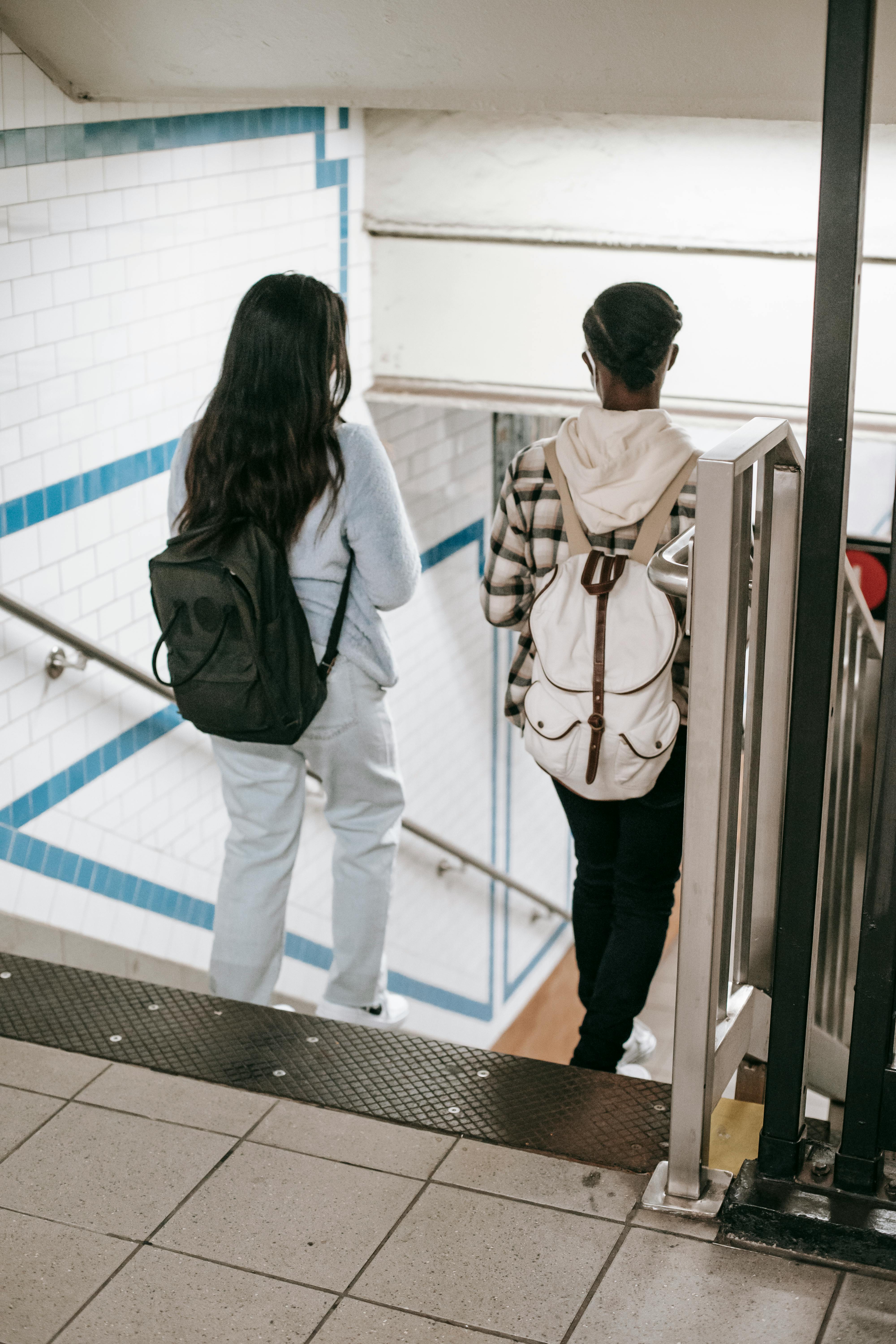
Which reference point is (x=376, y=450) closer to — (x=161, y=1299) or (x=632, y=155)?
(x=161, y=1299)

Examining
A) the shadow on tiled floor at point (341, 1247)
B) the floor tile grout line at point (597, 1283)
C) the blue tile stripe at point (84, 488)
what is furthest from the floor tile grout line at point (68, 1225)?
the blue tile stripe at point (84, 488)

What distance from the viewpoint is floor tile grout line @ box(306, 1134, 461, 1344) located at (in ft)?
6.37

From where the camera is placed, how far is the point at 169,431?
409 cm

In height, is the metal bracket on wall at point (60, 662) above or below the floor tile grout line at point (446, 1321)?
above

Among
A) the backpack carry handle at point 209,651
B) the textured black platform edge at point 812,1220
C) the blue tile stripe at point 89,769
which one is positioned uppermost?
the backpack carry handle at point 209,651

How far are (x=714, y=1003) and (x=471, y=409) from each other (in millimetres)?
3849

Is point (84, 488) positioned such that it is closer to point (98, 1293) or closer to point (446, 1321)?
point (98, 1293)

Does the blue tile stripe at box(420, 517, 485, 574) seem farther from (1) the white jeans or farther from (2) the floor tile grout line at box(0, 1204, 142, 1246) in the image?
(2) the floor tile grout line at box(0, 1204, 142, 1246)

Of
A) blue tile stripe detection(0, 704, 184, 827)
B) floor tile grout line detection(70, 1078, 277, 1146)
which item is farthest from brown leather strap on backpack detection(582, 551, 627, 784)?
blue tile stripe detection(0, 704, 184, 827)

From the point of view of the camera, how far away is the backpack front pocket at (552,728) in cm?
256

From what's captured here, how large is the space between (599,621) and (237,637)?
77cm

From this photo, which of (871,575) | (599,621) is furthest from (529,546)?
(871,575)

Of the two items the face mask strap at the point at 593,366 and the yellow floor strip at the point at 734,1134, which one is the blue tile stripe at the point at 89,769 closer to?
the face mask strap at the point at 593,366

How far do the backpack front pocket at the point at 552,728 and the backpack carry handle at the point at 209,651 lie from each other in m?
0.65
